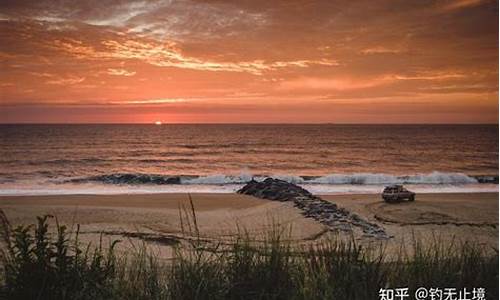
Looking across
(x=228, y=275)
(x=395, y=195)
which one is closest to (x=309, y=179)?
(x=395, y=195)

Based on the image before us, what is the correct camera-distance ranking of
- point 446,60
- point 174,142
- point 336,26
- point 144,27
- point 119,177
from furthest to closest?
point 174,142, point 119,177, point 446,60, point 336,26, point 144,27

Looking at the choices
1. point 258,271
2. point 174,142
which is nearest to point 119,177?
point 258,271

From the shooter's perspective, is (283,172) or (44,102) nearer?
(44,102)

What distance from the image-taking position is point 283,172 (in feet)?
53.4

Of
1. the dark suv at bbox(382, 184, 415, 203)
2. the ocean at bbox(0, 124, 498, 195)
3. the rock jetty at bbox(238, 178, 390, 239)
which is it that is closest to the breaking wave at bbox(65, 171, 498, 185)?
the ocean at bbox(0, 124, 498, 195)

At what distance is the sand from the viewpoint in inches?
214

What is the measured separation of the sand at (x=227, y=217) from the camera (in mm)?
5430

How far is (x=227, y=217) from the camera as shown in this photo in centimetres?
684

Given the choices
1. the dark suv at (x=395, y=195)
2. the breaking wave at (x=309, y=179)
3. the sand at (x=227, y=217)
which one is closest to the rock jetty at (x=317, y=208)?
the sand at (x=227, y=217)

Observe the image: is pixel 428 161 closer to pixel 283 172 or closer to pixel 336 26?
pixel 283 172

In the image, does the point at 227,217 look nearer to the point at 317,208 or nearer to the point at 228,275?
the point at 317,208

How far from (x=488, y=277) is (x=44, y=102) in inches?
170

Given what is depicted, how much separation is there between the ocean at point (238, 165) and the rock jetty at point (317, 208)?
206cm

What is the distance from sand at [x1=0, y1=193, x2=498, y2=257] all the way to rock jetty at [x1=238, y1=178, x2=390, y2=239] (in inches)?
5.7
